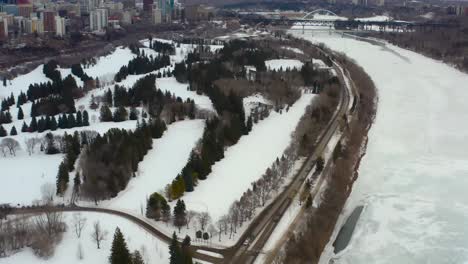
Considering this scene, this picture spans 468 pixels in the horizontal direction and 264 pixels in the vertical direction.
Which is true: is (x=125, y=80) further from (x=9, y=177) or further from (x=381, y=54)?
(x=381, y=54)

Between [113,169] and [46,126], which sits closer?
[113,169]

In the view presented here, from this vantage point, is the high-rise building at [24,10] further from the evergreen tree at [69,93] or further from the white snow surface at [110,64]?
the evergreen tree at [69,93]

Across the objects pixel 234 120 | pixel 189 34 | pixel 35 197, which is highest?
pixel 189 34

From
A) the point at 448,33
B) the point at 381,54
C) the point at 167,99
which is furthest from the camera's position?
the point at 448,33

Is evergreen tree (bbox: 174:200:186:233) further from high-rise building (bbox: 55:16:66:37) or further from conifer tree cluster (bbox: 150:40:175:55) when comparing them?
high-rise building (bbox: 55:16:66:37)

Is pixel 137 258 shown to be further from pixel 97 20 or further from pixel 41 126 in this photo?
pixel 97 20

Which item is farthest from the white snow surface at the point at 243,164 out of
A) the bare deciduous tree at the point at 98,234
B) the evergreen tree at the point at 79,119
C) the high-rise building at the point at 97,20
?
the high-rise building at the point at 97,20

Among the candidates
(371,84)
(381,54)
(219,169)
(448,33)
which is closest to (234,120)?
(219,169)

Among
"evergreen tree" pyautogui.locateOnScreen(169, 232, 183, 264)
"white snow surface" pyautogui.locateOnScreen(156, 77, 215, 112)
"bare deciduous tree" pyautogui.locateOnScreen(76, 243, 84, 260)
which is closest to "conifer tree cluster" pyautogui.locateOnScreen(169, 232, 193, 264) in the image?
"evergreen tree" pyautogui.locateOnScreen(169, 232, 183, 264)
